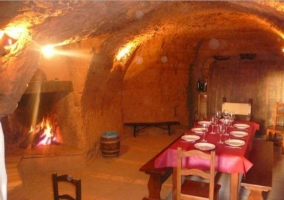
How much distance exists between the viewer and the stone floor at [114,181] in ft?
14.2

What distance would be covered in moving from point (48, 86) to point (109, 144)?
1.90m

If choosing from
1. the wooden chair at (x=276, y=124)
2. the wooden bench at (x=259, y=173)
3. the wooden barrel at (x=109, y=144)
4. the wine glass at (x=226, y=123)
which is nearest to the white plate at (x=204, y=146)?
the wooden bench at (x=259, y=173)

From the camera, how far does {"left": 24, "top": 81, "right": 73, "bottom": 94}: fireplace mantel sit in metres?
4.61

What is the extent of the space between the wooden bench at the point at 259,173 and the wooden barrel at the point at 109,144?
2857 millimetres

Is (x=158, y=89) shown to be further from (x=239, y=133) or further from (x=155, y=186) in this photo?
(x=155, y=186)

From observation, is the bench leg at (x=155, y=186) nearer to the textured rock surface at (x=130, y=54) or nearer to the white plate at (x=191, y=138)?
the white plate at (x=191, y=138)

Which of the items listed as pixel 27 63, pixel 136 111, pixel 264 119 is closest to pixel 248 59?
pixel 264 119

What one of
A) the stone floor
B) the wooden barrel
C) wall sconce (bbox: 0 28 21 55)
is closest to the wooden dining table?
the stone floor

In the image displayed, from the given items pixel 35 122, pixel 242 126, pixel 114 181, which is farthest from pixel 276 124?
pixel 35 122

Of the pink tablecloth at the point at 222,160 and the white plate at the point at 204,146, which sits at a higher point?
the white plate at the point at 204,146

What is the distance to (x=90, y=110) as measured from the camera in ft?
19.4

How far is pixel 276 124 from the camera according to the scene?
7.05 meters

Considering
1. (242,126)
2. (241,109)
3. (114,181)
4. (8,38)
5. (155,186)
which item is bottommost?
(114,181)

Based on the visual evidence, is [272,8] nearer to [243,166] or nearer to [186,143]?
[243,166]
